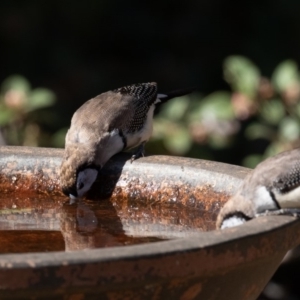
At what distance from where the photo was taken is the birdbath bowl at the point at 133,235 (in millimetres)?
2283

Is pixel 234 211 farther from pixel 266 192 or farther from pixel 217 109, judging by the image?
pixel 217 109

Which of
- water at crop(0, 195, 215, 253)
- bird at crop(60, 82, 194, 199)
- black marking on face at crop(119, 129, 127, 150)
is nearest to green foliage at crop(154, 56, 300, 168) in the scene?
bird at crop(60, 82, 194, 199)

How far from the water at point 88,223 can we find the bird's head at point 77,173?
6 cm

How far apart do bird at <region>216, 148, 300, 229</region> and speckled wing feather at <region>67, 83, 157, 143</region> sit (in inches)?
67.0

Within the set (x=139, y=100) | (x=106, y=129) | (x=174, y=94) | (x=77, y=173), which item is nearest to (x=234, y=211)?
(x=77, y=173)

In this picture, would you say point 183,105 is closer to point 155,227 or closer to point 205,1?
point 155,227

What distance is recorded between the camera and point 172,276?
2400mm

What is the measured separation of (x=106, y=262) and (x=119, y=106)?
121 inches

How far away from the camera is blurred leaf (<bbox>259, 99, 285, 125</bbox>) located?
586 cm

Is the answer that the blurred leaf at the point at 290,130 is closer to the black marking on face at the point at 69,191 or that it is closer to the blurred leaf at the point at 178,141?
the blurred leaf at the point at 178,141

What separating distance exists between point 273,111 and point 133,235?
2759 mm

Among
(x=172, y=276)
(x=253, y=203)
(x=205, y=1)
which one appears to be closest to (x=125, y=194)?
(x=253, y=203)

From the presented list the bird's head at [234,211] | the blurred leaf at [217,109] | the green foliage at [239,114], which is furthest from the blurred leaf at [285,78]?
the bird's head at [234,211]

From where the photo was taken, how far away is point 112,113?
5.23 metres
